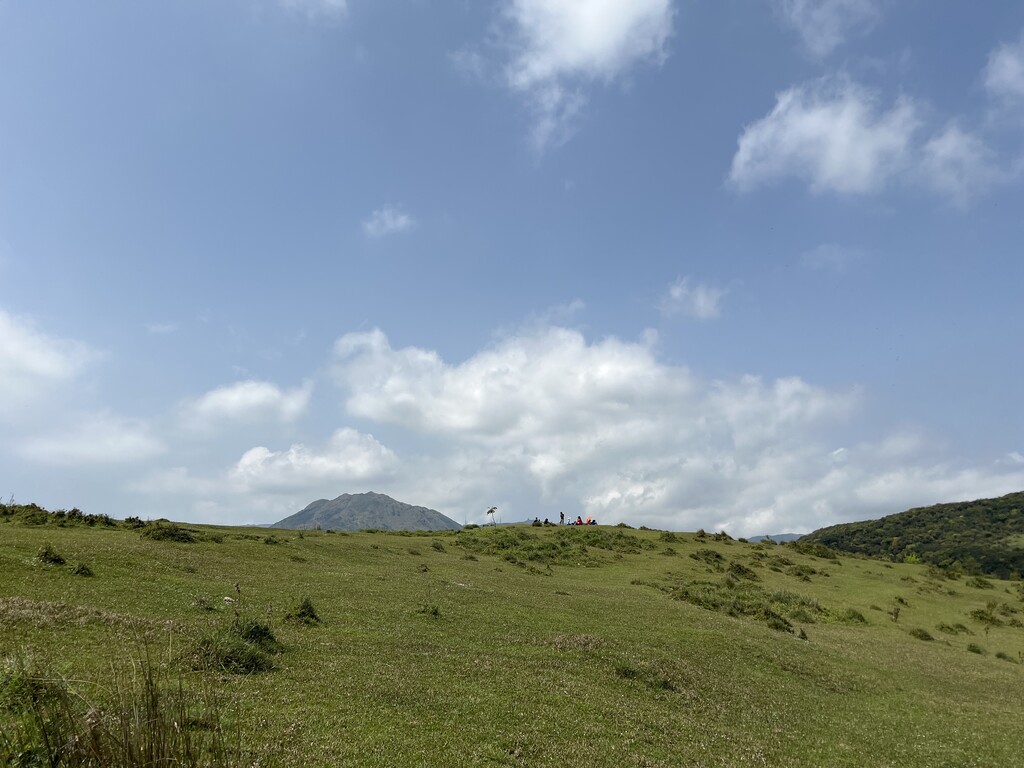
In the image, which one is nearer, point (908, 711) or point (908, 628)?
point (908, 711)

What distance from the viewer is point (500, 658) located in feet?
73.4

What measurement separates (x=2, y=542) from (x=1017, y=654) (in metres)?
66.4

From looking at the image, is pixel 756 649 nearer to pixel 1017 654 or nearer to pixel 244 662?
pixel 244 662

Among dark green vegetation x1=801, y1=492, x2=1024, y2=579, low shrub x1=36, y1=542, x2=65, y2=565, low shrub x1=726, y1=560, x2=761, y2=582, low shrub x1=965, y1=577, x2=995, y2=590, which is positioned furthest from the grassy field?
dark green vegetation x1=801, y1=492, x2=1024, y2=579

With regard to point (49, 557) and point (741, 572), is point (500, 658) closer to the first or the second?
point (49, 557)

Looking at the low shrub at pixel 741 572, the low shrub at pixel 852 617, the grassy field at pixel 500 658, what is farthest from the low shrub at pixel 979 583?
the low shrub at pixel 852 617

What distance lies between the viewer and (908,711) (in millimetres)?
24625

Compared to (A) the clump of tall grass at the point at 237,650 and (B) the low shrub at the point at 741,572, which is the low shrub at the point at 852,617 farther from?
(A) the clump of tall grass at the point at 237,650

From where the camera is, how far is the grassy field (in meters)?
14.3

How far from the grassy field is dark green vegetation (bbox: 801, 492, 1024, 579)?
229 feet

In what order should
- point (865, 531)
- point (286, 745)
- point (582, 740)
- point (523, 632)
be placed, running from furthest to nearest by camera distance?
point (865, 531)
point (523, 632)
point (582, 740)
point (286, 745)

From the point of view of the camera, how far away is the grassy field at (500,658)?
47.1ft

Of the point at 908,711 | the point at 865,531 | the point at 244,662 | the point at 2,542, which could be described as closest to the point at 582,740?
the point at 244,662

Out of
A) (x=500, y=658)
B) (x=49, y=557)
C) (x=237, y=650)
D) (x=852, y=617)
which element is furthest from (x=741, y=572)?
(x=49, y=557)
